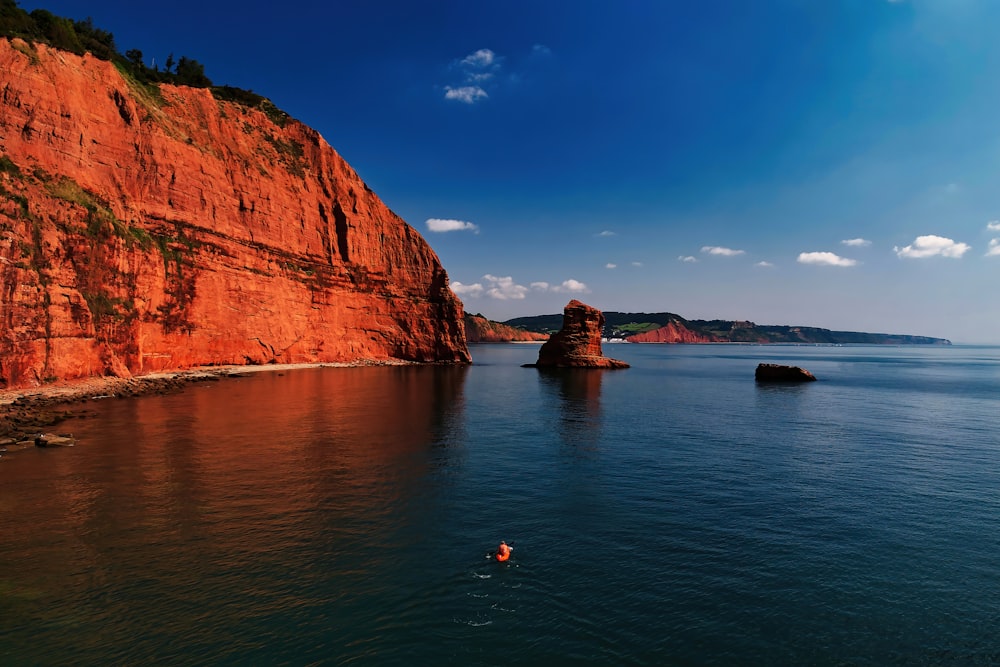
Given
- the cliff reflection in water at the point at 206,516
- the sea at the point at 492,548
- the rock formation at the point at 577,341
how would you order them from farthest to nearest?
the rock formation at the point at 577,341 → the cliff reflection in water at the point at 206,516 → the sea at the point at 492,548

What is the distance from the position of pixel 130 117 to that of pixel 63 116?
11255 millimetres

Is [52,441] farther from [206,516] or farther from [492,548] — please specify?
[492,548]

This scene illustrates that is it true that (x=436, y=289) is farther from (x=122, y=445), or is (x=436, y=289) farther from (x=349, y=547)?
(x=349, y=547)

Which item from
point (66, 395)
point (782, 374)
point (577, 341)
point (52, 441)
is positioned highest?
point (577, 341)

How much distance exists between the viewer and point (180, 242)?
7112 centimetres

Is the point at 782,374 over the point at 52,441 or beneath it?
beneath

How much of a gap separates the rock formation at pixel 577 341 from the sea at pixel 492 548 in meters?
70.9

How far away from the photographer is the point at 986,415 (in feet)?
157

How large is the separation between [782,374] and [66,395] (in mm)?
99121

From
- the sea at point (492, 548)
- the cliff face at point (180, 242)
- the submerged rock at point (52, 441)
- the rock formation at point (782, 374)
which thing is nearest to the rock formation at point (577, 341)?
the cliff face at point (180, 242)

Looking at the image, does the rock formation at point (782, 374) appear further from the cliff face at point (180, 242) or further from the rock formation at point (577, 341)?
the cliff face at point (180, 242)

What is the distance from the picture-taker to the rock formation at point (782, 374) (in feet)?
273

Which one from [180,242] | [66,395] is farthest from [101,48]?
[66,395]

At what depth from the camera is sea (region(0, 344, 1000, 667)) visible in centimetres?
1163
